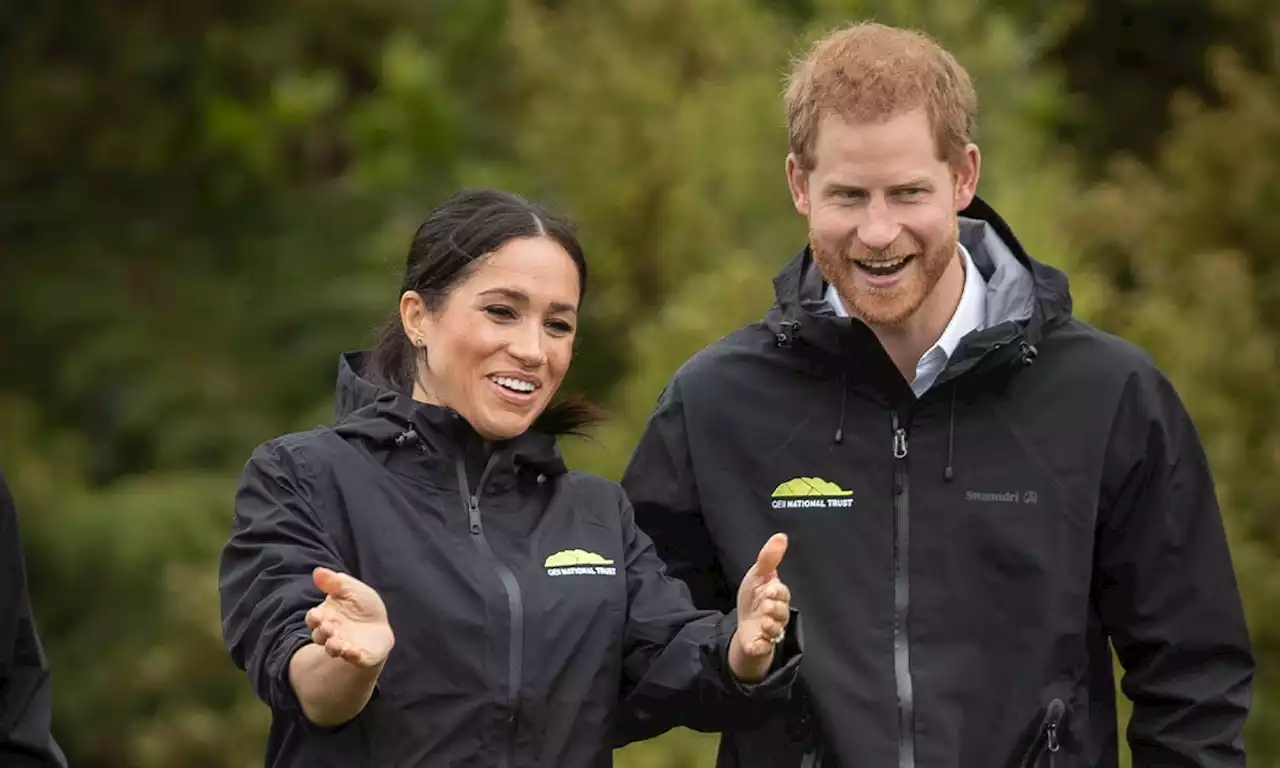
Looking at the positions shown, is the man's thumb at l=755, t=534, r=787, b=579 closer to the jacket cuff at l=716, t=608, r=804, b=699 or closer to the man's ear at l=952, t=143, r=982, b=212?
the jacket cuff at l=716, t=608, r=804, b=699

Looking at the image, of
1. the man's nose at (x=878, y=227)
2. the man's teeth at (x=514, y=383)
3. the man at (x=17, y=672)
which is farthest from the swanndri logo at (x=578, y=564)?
the man at (x=17, y=672)

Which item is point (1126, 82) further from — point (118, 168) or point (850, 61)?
point (850, 61)

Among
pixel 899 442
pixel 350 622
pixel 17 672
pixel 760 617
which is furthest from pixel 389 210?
pixel 350 622

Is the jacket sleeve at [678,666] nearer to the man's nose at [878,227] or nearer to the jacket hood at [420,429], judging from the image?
the jacket hood at [420,429]

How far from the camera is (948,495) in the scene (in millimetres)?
3613

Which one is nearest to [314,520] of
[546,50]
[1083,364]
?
[1083,364]

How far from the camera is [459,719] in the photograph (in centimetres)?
326

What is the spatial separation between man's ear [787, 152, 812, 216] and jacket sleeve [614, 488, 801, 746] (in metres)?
0.62

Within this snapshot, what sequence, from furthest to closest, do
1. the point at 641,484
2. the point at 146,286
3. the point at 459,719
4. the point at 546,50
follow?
the point at 146,286
the point at 546,50
the point at 641,484
the point at 459,719

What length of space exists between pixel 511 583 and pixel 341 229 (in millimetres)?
9762

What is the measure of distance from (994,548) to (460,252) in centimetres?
98

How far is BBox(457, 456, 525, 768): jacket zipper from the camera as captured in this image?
3.28 meters

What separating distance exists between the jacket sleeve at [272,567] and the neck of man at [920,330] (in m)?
1.01

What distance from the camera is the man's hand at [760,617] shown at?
127 inches
